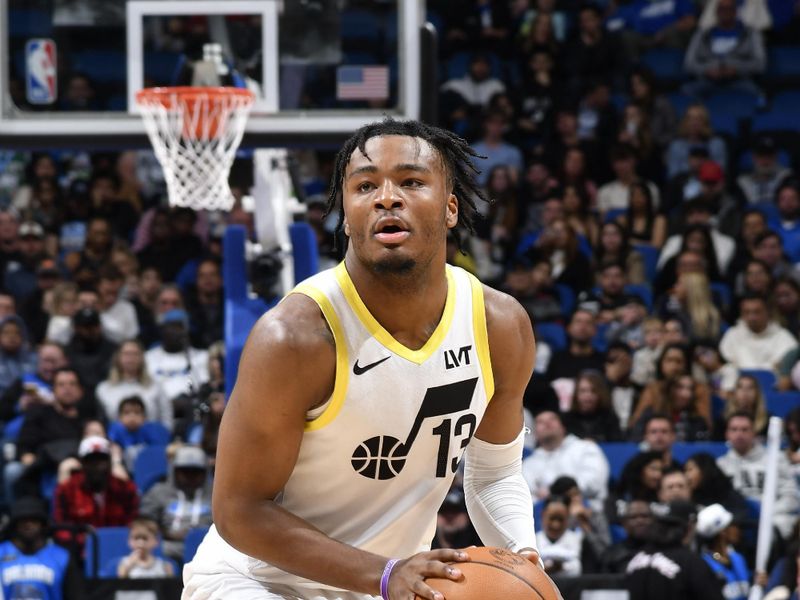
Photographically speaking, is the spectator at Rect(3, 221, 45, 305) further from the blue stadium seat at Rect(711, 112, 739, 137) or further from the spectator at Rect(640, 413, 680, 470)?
the blue stadium seat at Rect(711, 112, 739, 137)

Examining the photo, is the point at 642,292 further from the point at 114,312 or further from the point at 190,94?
the point at 190,94

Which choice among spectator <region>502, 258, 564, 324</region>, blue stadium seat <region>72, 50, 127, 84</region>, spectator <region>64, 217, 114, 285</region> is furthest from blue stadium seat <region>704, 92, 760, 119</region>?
blue stadium seat <region>72, 50, 127, 84</region>

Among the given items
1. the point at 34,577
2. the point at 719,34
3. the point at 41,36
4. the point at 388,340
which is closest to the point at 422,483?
the point at 388,340

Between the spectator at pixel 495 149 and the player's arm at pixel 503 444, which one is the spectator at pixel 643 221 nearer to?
the spectator at pixel 495 149

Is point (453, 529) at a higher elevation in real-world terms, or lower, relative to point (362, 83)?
lower

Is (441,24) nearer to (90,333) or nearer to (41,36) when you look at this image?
(90,333)

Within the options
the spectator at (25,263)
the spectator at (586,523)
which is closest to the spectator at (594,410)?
the spectator at (586,523)

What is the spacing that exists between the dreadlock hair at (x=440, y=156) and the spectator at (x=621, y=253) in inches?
315

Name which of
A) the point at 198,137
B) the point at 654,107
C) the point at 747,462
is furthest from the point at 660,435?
the point at 654,107

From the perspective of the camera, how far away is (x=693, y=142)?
13.0 metres

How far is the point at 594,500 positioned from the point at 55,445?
11.8ft

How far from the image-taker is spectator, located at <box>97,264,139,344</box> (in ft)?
36.0

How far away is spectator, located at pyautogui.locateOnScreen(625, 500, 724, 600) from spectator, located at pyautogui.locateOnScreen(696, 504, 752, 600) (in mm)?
320

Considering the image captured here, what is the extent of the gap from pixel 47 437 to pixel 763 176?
6.73 meters
